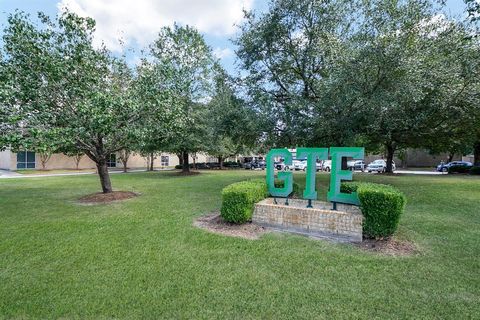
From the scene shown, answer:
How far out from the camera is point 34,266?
14.0 feet

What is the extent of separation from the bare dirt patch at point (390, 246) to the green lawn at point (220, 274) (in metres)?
0.19

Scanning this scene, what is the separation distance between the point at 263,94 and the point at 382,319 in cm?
1060

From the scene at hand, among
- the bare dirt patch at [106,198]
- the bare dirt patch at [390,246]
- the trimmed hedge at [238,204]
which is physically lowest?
the bare dirt patch at [390,246]

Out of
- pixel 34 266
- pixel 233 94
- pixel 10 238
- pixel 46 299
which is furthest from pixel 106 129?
pixel 233 94

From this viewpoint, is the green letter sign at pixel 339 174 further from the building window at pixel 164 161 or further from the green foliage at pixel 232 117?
the building window at pixel 164 161

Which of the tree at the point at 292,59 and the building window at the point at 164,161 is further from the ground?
the tree at the point at 292,59

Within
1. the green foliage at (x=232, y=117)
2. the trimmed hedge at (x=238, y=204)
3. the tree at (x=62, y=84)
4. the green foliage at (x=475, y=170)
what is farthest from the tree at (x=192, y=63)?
the green foliage at (x=475, y=170)

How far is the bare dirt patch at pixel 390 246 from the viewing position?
15.4 ft

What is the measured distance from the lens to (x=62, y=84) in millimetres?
8539

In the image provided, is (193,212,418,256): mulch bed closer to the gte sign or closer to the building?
the gte sign

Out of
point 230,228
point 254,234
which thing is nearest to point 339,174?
point 254,234

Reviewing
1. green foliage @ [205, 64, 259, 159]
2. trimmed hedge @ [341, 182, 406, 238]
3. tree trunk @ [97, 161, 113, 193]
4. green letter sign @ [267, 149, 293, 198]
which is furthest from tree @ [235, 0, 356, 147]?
tree trunk @ [97, 161, 113, 193]

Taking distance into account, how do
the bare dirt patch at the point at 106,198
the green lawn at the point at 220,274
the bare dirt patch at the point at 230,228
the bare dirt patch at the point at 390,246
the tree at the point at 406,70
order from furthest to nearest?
the bare dirt patch at the point at 106,198 < the tree at the point at 406,70 < the bare dirt patch at the point at 230,228 < the bare dirt patch at the point at 390,246 < the green lawn at the point at 220,274

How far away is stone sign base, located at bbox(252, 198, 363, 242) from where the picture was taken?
530 centimetres
